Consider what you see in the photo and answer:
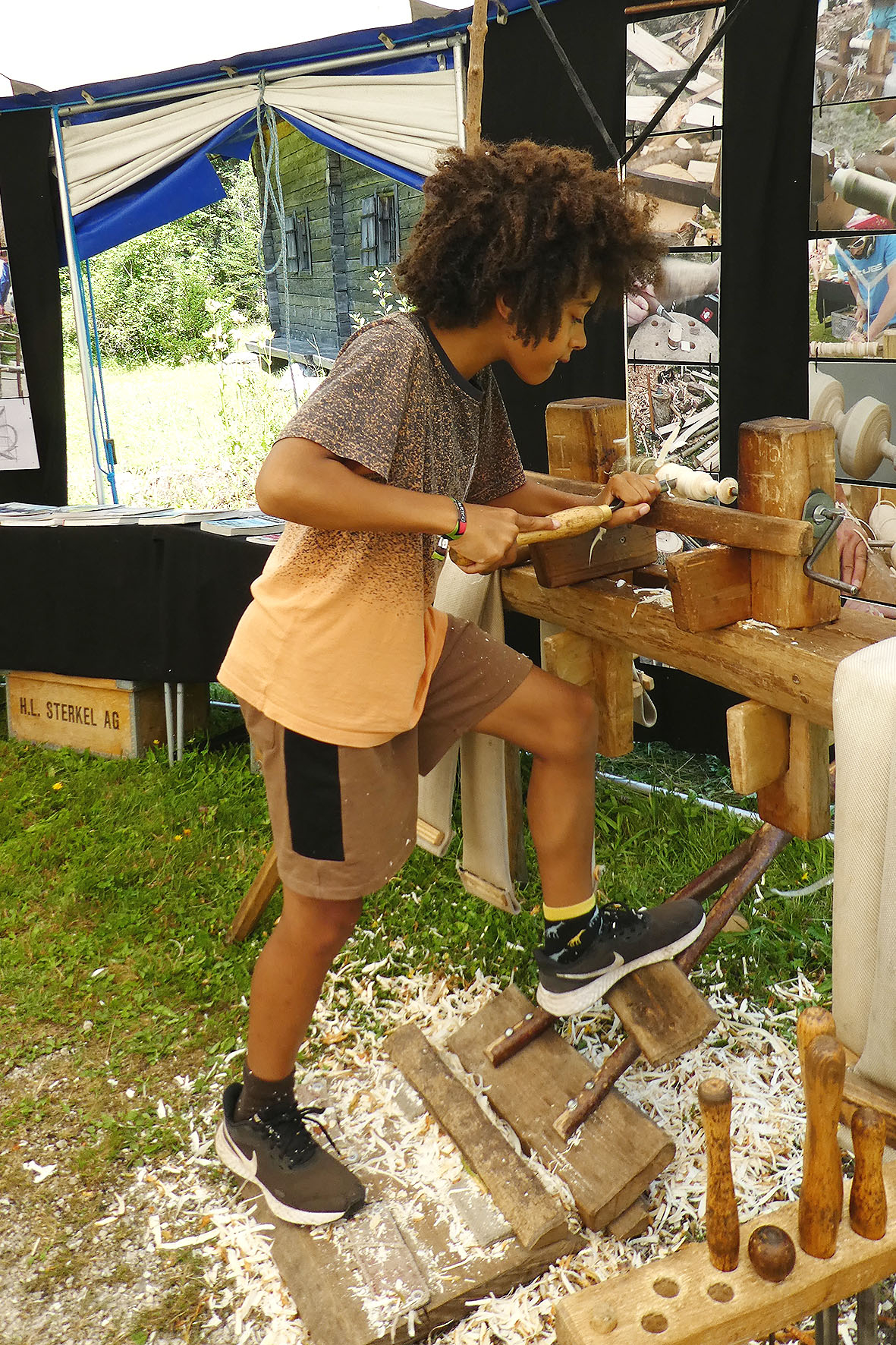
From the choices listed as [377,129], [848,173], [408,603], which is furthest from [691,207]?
[408,603]

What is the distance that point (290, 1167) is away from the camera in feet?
7.01

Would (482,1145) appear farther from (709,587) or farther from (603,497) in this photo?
(603,497)

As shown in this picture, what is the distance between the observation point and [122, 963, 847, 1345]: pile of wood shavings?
6.63 feet

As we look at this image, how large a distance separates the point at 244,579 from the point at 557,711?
222 centimetres

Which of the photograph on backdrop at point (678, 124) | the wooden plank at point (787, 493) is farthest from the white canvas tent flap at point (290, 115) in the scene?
the wooden plank at point (787, 493)

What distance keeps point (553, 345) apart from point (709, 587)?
1.70ft

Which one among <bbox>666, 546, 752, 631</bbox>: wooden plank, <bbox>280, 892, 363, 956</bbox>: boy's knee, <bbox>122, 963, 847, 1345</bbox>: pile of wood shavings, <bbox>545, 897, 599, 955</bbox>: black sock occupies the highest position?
<bbox>666, 546, 752, 631</bbox>: wooden plank

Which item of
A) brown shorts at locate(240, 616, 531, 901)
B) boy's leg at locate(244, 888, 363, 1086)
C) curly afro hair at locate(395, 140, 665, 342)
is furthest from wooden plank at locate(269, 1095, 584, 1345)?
curly afro hair at locate(395, 140, 665, 342)

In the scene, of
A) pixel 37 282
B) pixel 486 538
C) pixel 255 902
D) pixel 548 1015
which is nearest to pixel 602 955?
pixel 548 1015

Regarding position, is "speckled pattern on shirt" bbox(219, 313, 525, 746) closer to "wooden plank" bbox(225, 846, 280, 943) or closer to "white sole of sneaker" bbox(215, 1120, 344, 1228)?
"white sole of sneaker" bbox(215, 1120, 344, 1228)

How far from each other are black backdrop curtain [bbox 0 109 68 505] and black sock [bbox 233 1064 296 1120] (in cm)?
480

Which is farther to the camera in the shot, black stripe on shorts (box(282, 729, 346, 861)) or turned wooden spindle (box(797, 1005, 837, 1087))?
black stripe on shorts (box(282, 729, 346, 861))

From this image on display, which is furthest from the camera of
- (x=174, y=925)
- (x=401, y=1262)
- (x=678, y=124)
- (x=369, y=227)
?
(x=369, y=227)

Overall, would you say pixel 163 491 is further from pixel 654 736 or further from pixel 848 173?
pixel 848 173
